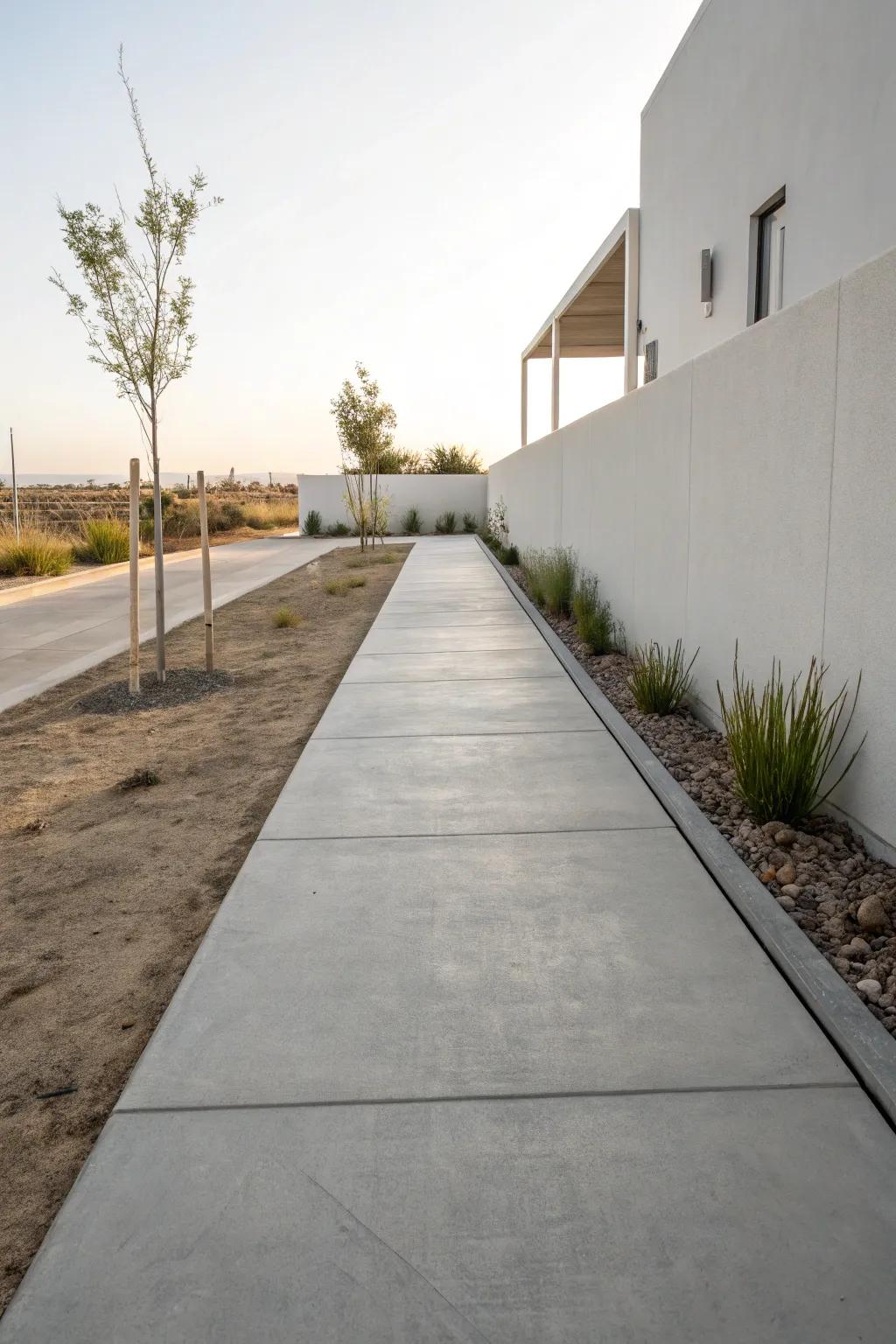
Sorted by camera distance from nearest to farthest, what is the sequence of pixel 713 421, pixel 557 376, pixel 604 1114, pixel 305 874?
pixel 604 1114 < pixel 305 874 < pixel 713 421 < pixel 557 376

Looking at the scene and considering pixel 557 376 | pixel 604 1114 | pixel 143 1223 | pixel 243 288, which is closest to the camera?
pixel 143 1223

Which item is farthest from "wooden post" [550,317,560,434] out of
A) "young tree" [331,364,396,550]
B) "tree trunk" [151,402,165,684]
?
"tree trunk" [151,402,165,684]

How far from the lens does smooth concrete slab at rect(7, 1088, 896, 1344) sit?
1.83 meters

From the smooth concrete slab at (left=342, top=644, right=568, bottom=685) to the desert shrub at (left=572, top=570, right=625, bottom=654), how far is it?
383 millimetres

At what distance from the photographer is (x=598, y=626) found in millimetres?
8914

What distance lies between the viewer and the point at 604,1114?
240cm

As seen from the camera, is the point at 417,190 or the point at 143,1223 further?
the point at 417,190

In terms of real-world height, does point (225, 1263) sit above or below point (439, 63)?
below

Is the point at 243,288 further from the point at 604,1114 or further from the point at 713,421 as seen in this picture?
the point at 604,1114

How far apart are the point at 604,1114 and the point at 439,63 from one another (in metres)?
16.4

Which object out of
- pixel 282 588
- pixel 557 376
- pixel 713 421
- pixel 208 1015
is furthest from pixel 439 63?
pixel 208 1015

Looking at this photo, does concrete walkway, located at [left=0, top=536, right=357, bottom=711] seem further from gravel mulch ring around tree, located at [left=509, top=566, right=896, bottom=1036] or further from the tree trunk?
gravel mulch ring around tree, located at [left=509, top=566, right=896, bottom=1036]

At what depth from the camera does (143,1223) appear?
209 centimetres

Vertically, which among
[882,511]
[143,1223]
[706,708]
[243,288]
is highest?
[243,288]
